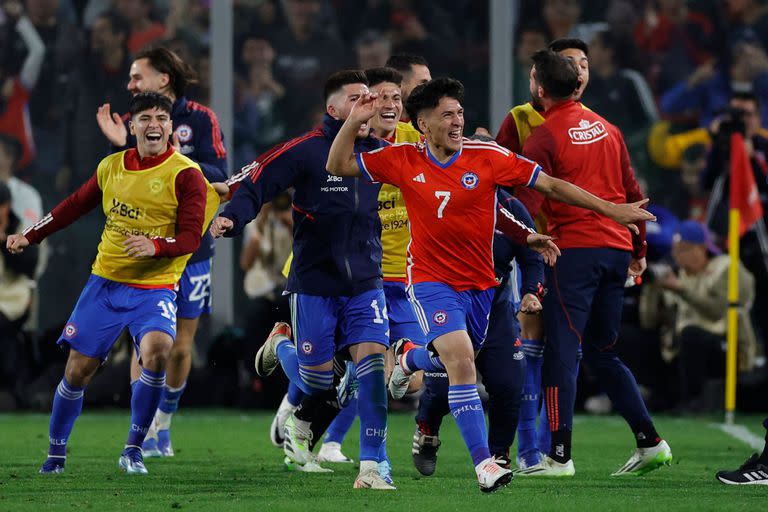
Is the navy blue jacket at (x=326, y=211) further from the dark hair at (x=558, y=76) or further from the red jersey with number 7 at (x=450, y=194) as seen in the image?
the dark hair at (x=558, y=76)

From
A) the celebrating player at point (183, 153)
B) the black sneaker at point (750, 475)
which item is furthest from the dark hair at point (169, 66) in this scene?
the black sneaker at point (750, 475)

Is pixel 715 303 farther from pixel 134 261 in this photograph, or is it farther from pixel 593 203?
pixel 134 261

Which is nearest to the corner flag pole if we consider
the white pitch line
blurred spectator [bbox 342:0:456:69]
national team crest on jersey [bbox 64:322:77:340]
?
the white pitch line

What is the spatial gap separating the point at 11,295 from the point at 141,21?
124 inches

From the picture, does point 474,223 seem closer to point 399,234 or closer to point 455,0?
point 399,234

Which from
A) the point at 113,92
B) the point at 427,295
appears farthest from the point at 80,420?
the point at 427,295

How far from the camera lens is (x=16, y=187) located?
15.4 m

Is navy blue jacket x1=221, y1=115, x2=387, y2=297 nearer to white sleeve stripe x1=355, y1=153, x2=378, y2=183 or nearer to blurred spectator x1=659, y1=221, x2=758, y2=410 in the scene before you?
white sleeve stripe x1=355, y1=153, x2=378, y2=183

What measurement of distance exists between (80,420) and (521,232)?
606cm

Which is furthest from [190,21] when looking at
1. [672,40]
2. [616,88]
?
[672,40]

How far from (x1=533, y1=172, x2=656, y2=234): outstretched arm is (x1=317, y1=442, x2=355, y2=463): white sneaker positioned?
102 inches

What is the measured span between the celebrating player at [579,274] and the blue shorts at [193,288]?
2498 millimetres

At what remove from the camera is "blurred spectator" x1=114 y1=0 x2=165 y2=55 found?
50.6 feet

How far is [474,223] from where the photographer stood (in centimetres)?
765
